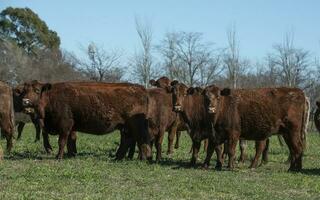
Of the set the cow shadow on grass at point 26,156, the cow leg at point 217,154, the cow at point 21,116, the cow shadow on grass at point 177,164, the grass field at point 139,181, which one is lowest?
the grass field at point 139,181

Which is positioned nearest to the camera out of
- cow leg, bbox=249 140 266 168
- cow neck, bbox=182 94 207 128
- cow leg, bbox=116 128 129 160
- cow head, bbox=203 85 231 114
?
cow head, bbox=203 85 231 114

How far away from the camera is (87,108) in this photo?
16.5m

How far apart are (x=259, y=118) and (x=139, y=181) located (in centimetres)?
475

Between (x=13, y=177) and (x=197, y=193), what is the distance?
366 cm

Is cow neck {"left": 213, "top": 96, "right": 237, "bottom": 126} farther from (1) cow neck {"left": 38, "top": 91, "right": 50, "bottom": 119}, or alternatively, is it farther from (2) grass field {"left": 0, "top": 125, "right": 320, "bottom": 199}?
(1) cow neck {"left": 38, "top": 91, "right": 50, "bottom": 119}

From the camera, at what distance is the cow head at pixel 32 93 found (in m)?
16.2

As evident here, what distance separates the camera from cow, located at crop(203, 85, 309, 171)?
1552 cm

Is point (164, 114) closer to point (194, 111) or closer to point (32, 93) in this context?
point (194, 111)

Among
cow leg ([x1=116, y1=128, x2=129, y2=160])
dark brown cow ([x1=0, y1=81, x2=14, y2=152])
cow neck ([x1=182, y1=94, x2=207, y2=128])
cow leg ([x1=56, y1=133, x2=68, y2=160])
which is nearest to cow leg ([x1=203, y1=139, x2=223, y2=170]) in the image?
cow neck ([x1=182, y1=94, x2=207, y2=128])

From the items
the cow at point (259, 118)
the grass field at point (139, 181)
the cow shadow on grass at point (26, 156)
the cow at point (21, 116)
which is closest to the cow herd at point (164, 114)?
the cow at point (259, 118)

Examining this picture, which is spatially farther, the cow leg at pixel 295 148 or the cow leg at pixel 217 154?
the cow leg at pixel 295 148

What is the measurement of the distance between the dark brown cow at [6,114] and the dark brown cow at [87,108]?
4.08 ft

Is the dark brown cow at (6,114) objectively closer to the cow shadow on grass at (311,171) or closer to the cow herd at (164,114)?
the cow herd at (164,114)

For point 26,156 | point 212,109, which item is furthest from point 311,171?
point 26,156
